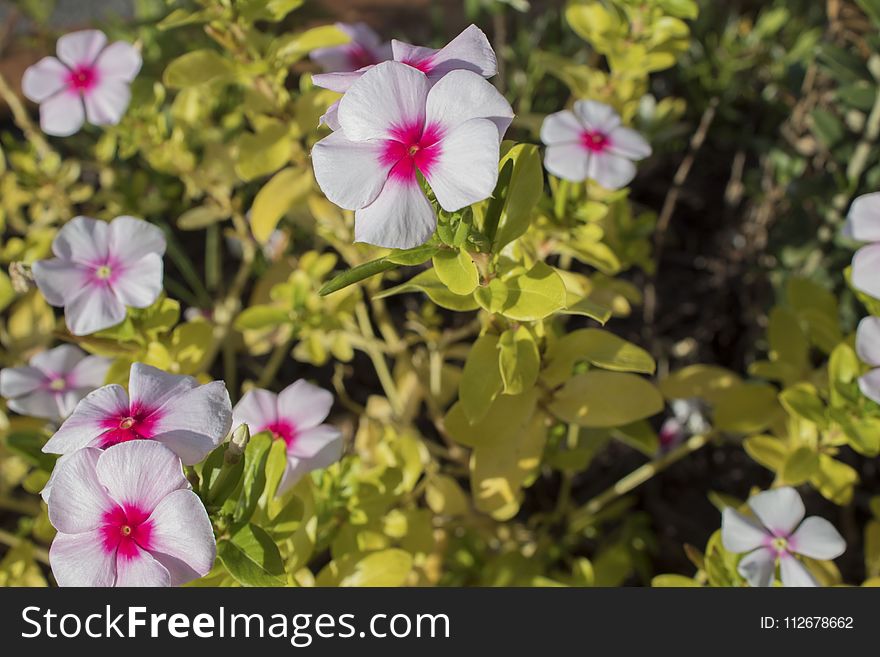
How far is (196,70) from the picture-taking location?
1028 mm

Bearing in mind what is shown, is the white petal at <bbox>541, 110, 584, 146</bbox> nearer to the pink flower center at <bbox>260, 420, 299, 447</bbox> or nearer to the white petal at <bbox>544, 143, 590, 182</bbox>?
the white petal at <bbox>544, 143, 590, 182</bbox>

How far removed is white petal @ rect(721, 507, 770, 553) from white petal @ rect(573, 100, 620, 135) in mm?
481

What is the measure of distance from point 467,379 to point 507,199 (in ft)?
0.61

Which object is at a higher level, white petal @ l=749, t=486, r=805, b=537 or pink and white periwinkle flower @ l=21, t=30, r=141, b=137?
pink and white periwinkle flower @ l=21, t=30, r=141, b=137

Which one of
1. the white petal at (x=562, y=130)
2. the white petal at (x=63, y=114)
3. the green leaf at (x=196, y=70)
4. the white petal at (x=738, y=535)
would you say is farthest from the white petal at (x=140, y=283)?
the white petal at (x=738, y=535)

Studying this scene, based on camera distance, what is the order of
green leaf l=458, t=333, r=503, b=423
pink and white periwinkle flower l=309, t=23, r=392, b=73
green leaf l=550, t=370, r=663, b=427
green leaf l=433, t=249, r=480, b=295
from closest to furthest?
green leaf l=433, t=249, r=480, b=295, green leaf l=458, t=333, r=503, b=423, green leaf l=550, t=370, r=663, b=427, pink and white periwinkle flower l=309, t=23, r=392, b=73

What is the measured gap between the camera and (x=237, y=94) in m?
1.67

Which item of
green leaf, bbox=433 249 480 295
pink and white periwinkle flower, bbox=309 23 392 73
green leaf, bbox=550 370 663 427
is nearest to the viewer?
green leaf, bbox=433 249 480 295

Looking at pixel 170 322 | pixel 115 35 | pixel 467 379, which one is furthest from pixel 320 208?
pixel 115 35

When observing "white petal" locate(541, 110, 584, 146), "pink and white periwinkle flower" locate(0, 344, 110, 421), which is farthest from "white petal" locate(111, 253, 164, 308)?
"white petal" locate(541, 110, 584, 146)

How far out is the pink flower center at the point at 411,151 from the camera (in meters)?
0.64

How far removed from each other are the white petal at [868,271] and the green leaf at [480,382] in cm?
37

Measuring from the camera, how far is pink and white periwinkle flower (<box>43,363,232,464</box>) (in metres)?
0.65

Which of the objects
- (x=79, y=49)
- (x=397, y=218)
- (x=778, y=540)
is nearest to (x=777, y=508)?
(x=778, y=540)
